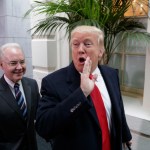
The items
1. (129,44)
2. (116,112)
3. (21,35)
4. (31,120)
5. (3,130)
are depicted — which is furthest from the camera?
(21,35)

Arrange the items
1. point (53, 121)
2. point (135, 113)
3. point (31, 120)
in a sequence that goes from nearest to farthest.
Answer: point (53, 121)
point (31, 120)
point (135, 113)

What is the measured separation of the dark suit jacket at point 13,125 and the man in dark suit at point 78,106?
485mm

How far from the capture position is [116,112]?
4.71 ft

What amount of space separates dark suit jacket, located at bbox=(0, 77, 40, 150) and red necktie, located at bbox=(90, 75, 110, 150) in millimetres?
686

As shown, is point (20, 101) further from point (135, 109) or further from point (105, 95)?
point (135, 109)

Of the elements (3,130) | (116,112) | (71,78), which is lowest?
(3,130)

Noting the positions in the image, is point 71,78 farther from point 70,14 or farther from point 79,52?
point 70,14

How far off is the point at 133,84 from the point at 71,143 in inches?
75.9

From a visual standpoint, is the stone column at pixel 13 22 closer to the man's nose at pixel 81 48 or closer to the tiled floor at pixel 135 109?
the tiled floor at pixel 135 109

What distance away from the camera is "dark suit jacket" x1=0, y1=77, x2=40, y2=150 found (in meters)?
1.74

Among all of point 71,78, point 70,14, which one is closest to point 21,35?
point 70,14

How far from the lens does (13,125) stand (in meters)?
1.75

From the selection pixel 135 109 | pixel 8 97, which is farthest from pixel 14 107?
pixel 135 109

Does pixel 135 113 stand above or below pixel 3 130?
below
